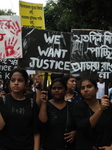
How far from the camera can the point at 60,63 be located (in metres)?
3.38

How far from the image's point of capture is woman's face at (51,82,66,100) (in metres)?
2.98

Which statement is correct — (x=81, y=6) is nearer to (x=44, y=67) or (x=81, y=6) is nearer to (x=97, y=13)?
(x=97, y=13)

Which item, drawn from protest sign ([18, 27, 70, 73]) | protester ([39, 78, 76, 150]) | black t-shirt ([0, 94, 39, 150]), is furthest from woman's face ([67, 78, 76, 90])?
black t-shirt ([0, 94, 39, 150])

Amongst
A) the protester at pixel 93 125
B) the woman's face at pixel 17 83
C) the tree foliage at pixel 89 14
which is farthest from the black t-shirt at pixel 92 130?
the tree foliage at pixel 89 14

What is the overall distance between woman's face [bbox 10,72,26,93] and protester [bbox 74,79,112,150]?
62 centimetres

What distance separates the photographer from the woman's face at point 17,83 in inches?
107

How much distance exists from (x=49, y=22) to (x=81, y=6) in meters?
20.0

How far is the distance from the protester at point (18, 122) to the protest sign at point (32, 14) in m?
2.98

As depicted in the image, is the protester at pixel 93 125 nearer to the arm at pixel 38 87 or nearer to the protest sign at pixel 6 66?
the arm at pixel 38 87

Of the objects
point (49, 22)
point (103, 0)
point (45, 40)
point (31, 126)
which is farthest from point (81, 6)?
point (49, 22)

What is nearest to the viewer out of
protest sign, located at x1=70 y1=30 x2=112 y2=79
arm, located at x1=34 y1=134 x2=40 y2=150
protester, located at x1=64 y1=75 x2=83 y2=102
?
arm, located at x1=34 y1=134 x2=40 y2=150

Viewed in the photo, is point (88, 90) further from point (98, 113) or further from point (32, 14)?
point (32, 14)

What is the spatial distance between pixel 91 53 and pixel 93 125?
41.3 inches

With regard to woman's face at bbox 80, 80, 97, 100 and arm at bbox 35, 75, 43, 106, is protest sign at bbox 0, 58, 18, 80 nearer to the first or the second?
arm at bbox 35, 75, 43, 106
